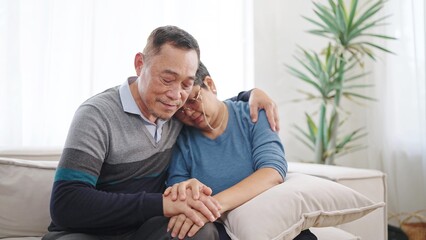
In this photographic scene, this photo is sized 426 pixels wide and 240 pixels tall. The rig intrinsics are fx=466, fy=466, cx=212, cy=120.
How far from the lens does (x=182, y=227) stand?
1.24m

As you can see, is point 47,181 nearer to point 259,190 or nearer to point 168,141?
point 168,141

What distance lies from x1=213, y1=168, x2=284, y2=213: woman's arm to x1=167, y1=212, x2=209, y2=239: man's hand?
0.13 m

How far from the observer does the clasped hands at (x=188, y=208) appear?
1247 mm

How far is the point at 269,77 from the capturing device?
317 cm

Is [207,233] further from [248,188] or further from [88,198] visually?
[88,198]

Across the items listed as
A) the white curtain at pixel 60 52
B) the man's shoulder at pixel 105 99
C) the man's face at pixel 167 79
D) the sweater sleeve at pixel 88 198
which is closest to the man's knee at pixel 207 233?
the sweater sleeve at pixel 88 198

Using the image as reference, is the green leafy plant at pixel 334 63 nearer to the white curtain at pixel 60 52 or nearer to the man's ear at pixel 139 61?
the white curtain at pixel 60 52

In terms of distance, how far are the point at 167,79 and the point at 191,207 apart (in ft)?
1.29

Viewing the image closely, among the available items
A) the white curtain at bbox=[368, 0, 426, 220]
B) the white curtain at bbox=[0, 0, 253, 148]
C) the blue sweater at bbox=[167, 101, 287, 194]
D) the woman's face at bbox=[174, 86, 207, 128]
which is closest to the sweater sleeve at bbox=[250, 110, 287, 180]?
the blue sweater at bbox=[167, 101, 287, 194]

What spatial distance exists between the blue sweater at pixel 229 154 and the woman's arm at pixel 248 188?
1.4 inches

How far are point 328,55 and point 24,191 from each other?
192 cm

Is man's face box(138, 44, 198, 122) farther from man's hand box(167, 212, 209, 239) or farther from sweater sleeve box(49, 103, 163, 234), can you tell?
man's hand box(167, 212, 209, 239)

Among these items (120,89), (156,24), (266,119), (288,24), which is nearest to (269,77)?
(288,24)

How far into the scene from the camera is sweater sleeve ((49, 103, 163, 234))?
1.27 m
